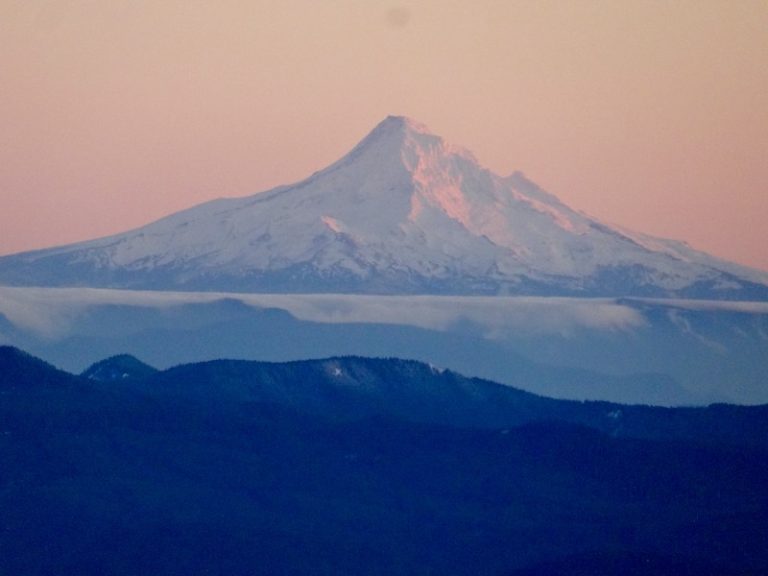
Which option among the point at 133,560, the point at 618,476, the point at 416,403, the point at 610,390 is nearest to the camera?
the point at 133,560

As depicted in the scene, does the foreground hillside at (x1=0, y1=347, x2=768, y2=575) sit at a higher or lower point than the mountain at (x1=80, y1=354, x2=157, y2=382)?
lower

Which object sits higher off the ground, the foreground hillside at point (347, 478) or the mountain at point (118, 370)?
the mountain at point (118, 370)

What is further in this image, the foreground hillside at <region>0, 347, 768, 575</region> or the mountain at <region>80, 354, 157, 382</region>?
the mountain at <region>80, 354, 157, 382</region>

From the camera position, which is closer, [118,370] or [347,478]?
[347,478]

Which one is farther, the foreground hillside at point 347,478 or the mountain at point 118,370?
the mountain at point 118,370

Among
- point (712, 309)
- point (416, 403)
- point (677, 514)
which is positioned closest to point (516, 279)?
point (712, 309)

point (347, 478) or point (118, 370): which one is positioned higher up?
point (118, 370)

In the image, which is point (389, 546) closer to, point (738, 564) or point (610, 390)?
point (738, 564)

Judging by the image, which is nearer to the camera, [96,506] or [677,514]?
[96,506]
